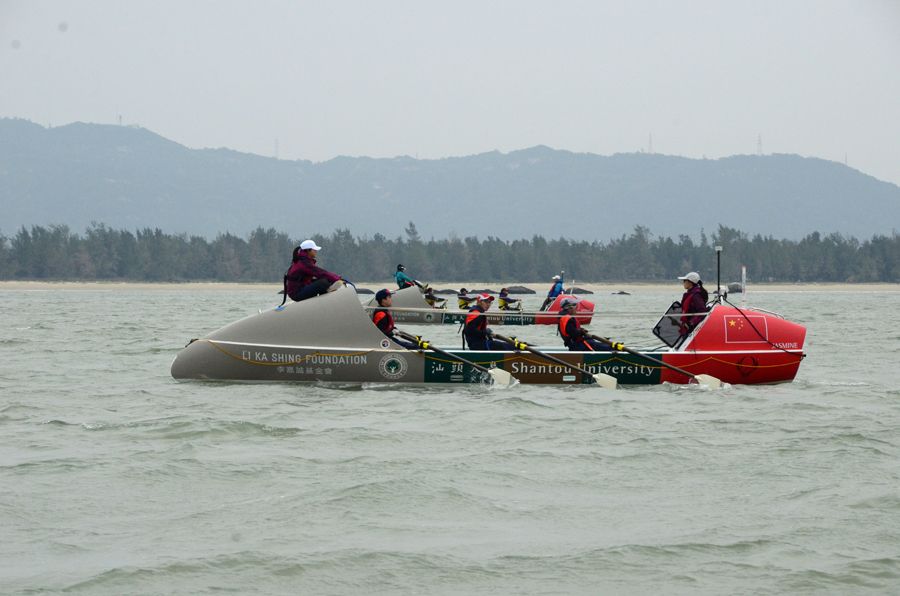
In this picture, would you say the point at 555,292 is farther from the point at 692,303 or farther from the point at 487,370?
the point at 487,370

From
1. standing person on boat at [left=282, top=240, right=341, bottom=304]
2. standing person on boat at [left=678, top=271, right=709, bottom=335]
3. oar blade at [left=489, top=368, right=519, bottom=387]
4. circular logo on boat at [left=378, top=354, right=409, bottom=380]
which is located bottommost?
oar blade at [left=489, top=368, right=519, bottom=387]

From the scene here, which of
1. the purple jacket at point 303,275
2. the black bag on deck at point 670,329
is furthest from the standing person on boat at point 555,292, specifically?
the purple jacket at point 303,275

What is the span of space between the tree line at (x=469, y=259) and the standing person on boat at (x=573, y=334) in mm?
104882

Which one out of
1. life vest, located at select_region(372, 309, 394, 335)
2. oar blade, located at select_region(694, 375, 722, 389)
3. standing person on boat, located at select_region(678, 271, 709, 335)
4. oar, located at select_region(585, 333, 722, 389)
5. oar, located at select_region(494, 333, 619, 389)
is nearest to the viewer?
oar, located at select_region(494, 333, 619, 389)

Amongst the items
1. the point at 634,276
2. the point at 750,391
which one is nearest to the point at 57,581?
the point at 750,391

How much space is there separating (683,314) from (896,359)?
30.1 ft

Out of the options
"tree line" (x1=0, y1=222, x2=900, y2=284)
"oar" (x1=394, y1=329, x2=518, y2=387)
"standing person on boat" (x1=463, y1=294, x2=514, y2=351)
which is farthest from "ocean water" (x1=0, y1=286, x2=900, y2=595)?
"tree line" (x1=0, y1=222, x2=900, y2=284)

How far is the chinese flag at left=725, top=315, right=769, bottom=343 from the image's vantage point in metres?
18.2

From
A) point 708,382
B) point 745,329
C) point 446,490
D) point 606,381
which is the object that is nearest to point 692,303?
point 745,329

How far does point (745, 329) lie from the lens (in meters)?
18.2

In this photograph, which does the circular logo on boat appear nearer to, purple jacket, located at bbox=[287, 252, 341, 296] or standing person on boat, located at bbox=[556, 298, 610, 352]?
purple jacket, located at bbox=[287, 252, 341, 296]

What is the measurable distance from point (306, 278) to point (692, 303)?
251 inches

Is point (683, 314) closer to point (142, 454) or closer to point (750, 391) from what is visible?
point (750, 391)

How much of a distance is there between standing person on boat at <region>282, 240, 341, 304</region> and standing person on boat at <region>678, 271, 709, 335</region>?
5.82 metres
